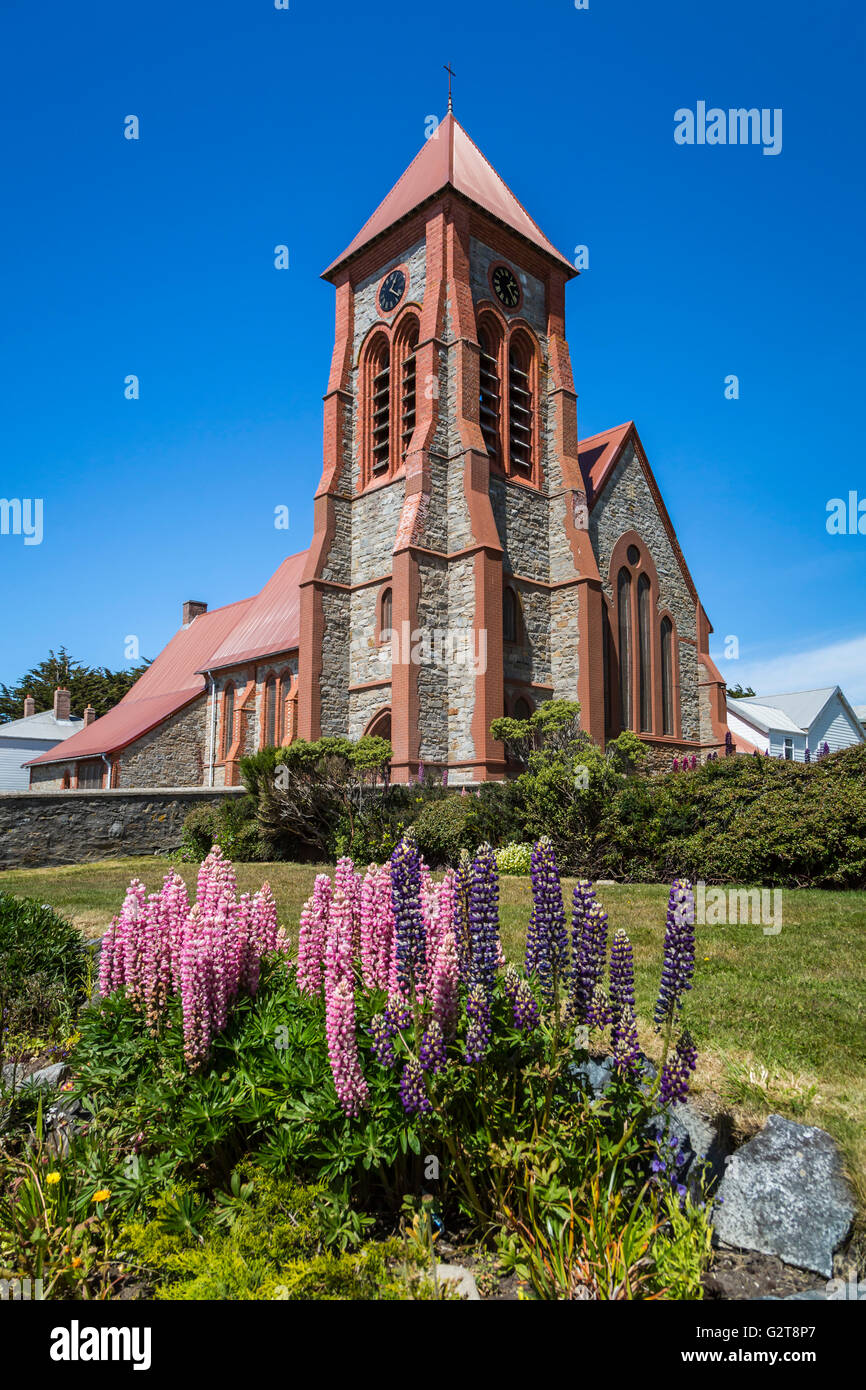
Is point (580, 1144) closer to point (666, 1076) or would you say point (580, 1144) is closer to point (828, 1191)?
point (666, 1076)

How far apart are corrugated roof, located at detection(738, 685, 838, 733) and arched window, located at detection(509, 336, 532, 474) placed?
25.7 m

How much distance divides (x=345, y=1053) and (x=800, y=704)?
1954 inches

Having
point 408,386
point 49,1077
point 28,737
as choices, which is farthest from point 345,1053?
point 28,737

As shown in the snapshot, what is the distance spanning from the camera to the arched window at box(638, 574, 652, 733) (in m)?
28.0

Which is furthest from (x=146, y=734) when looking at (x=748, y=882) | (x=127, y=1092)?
(x=127, y=1092)

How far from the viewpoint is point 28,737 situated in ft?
162

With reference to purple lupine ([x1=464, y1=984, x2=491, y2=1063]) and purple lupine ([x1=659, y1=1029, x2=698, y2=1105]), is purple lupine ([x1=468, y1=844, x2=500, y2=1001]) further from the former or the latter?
purple lupine ([x1=659, y1=1029, x2=698, y2=1105])

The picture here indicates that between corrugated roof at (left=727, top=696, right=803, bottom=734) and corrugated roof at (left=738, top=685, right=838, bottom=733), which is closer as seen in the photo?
corrugated roof at (left=727, top=696, right=803, bottom=734)

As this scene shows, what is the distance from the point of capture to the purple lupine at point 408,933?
3303mm

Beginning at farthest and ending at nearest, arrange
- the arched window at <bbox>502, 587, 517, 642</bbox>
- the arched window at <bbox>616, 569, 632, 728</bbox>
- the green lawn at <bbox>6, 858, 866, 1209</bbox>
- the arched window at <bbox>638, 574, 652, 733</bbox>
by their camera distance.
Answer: the arched window at <bbox>638, 574, 652, 733</bbox> < the arched window at <bbox>616, 569, 632, 728</bbox> < the arched window at <bbox>502, 587, 517, 642</bbox> < the green lawn at <bbox>6, 858, 866, 1209</bbox>

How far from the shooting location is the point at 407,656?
21.8 meters

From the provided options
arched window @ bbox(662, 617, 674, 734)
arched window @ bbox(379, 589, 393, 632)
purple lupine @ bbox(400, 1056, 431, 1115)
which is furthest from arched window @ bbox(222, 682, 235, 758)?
purple lupine @ bbox(400, 1056, 431, 1115)

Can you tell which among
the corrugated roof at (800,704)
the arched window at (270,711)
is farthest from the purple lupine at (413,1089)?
the corrugated roof at (800,704)

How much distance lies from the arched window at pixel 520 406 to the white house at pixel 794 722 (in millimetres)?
20647
